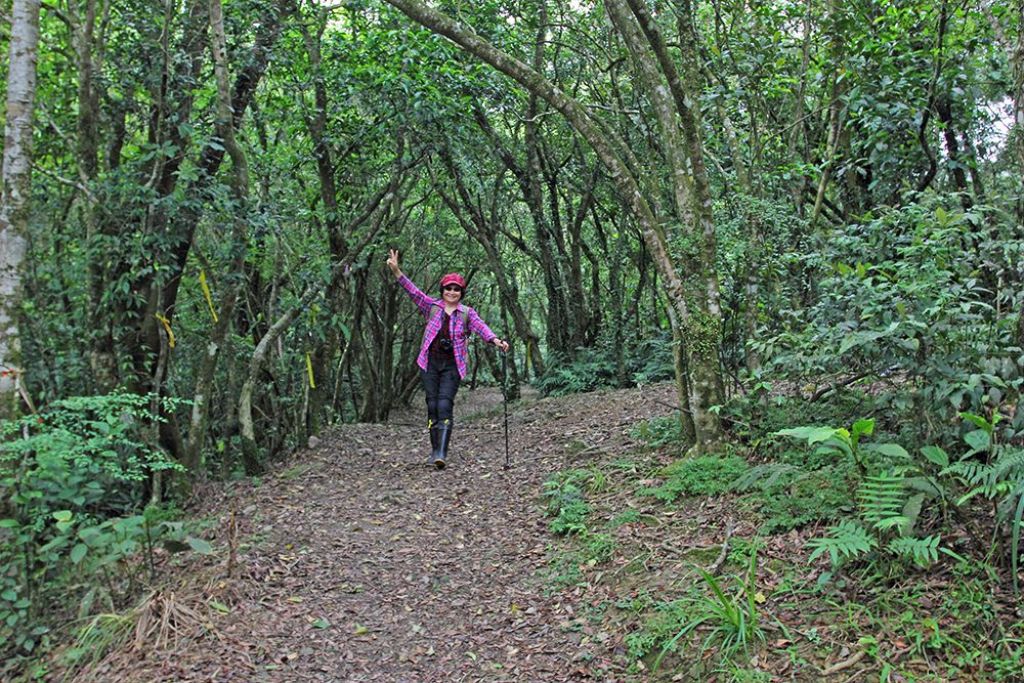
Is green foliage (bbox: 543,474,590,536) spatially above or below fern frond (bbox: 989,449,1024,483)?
below

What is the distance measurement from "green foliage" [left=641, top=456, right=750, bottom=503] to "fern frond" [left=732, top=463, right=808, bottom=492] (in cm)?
30

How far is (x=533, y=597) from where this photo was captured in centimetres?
489

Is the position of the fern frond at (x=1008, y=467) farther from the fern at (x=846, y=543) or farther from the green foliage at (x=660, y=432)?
the green foliage at (x=660, y=432)

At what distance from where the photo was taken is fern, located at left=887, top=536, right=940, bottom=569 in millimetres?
3537

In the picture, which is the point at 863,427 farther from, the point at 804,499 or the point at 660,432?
the point at 660,432

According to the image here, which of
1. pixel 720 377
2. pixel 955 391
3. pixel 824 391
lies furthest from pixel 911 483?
pixel 720 377

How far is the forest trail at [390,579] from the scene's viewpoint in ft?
13.8

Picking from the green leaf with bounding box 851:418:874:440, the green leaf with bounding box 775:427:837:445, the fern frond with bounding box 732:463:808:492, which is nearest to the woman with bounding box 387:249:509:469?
the fern frond with bounding box 732:463:808:492

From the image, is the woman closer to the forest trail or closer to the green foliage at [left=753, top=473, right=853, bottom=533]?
the forest trail

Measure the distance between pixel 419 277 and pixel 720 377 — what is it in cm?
1335

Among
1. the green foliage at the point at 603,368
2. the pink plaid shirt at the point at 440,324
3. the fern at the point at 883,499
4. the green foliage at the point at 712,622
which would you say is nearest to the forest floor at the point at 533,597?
the green foliage at the point at 712,622

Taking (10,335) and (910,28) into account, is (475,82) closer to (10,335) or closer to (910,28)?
(910,28)

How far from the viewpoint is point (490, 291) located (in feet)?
80.6

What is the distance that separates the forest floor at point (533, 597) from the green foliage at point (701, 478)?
6 centimetres
